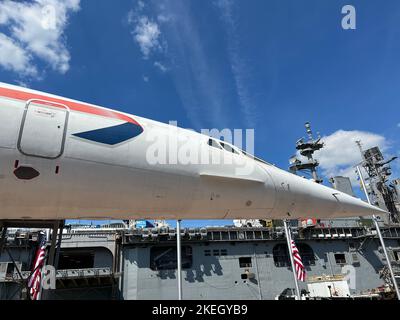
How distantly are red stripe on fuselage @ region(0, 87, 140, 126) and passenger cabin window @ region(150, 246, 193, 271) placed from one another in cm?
3367

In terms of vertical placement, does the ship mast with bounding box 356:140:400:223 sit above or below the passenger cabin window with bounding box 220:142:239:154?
above

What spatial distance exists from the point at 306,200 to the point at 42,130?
5914 millimetres

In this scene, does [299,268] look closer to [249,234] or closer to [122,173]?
[249,234]

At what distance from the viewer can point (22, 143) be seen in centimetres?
484

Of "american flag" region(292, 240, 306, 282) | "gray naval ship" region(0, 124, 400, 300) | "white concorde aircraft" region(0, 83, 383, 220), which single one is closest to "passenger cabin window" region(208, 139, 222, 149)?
"white concorde aircraft" region(0, 83, 383, 220)

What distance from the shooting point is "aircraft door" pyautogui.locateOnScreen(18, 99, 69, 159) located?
4.90 meters

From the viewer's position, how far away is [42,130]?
5.07 m

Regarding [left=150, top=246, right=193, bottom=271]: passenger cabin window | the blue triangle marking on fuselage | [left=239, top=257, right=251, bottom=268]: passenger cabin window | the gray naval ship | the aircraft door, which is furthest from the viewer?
[left=239, top=257, right=251, bottom=268]: passenger cabin window

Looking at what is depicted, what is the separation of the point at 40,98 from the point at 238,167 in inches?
168

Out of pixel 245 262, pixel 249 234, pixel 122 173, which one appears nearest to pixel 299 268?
pixel 245 262

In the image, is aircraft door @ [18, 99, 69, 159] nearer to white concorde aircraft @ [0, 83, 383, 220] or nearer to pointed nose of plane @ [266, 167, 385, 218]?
white concorde aircraft @ [0, 83, 383, 220]

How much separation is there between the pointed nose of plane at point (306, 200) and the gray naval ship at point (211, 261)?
27.0 metres

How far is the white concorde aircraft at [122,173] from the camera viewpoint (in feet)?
16.3
